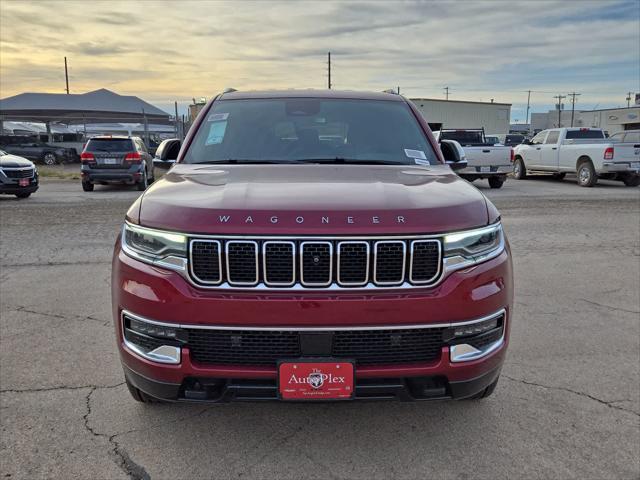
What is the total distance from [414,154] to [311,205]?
1537 millimetres

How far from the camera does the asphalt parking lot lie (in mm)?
2721

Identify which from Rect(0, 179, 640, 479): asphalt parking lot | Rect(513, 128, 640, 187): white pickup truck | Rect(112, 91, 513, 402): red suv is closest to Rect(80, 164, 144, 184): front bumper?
Rect(0, 179, 640, 479): asphalt parking lot

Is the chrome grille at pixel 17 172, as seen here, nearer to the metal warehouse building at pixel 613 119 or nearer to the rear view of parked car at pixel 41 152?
the rear view of parked car at pixel 41 152

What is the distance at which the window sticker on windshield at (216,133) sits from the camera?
3.92 metres

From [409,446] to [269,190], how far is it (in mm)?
1509

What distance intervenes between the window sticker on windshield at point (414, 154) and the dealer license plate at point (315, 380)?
6.03 ft

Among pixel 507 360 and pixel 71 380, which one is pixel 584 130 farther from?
pixel 71 380

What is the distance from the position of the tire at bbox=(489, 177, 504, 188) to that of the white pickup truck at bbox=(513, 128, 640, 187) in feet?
9.29

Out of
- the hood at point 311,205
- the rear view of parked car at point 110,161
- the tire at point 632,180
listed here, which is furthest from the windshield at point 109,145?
the tire at point 632,180

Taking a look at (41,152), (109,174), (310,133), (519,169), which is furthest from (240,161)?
(41,152)

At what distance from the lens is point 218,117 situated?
4.10 meters

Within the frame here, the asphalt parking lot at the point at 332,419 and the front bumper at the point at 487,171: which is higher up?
the front bumper at the point at 487,171

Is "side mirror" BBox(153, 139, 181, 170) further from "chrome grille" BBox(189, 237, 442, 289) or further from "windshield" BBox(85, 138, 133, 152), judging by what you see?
"windshield" BBox(85, 138, 133, 152)

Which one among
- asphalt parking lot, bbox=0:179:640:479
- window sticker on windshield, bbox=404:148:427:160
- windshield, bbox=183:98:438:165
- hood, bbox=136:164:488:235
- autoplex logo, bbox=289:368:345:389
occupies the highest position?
windshield, bbox=183:98:438:165
